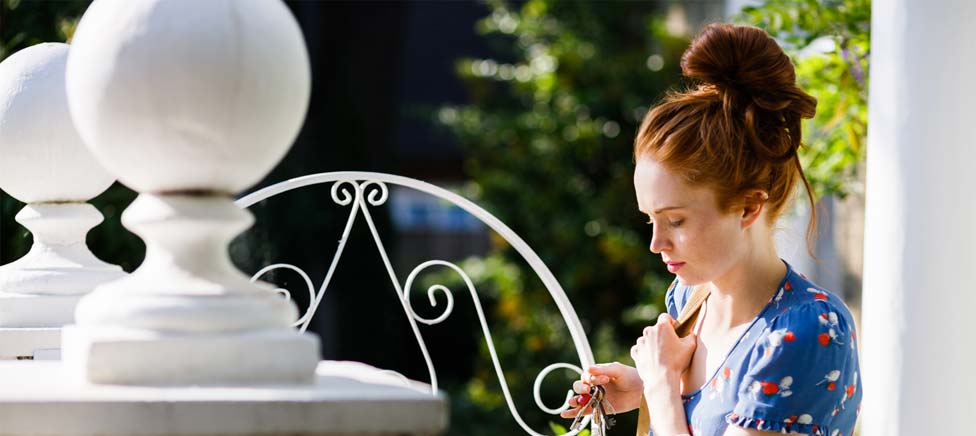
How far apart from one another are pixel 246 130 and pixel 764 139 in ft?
3.41

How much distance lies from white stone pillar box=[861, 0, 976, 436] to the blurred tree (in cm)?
448

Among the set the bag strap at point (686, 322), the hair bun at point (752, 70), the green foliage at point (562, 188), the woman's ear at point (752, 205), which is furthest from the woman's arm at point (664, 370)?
the green foliage at point (562, 188)

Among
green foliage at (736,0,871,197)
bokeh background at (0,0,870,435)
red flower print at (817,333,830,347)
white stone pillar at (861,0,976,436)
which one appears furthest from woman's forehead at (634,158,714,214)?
bokeh background at (0,0,870,435)

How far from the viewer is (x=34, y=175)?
203cm

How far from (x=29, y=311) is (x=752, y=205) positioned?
1.29 metres

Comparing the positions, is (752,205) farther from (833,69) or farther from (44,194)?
(833,69)

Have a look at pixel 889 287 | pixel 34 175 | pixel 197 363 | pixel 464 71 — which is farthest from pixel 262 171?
pixel 464 71

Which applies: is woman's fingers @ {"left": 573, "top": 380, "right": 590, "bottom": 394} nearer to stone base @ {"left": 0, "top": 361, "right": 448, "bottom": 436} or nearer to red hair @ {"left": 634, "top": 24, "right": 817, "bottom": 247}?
red hair @ {"left": 634, "top": 24, "right": 817, "bottom": 247}

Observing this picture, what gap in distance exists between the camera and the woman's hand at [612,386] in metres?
2.26

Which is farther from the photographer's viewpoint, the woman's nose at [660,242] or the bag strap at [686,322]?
the bag strap at [686,322]

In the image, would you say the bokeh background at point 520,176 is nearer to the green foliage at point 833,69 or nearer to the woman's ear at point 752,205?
the green foliage at point 833,69

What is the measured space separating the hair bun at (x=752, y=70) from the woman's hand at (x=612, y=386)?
0.58 m

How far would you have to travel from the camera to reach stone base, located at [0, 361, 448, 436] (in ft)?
4.31

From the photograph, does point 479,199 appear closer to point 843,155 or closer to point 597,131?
point 597,131
